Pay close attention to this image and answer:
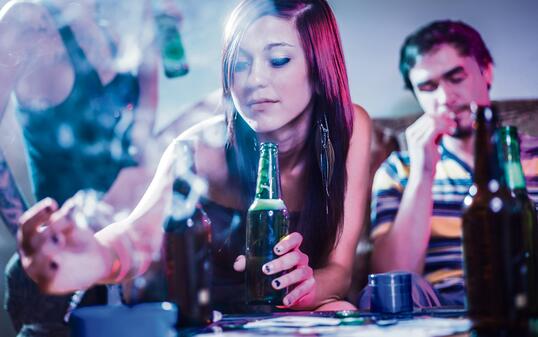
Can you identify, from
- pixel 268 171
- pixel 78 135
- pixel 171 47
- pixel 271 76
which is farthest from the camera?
pixel 171 47

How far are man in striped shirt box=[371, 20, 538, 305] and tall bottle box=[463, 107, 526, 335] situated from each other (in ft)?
3.28

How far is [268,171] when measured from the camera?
1242 millimetres

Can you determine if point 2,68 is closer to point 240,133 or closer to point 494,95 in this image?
point 240,133

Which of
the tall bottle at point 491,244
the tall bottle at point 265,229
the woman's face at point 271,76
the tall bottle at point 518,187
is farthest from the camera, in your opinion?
the woman's face at point 271,76

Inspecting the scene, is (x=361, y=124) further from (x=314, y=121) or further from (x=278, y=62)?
(x=278, y=62)

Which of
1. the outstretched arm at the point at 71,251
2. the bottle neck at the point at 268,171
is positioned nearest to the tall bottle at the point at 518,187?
the bottle neck at the point at 268,171

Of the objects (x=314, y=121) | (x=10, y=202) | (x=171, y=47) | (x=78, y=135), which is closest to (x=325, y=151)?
(x=314, y=121)

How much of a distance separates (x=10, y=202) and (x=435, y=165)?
4.73 ft

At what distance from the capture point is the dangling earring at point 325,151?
1836 mm

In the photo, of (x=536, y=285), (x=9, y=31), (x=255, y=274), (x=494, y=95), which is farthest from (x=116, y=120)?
(x=536, y=285)

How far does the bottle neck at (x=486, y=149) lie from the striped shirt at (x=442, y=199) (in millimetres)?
983

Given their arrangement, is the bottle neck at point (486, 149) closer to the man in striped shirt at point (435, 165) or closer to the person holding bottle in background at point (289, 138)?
the person holding bottle in background at point (289, 138)

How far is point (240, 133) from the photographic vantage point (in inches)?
73.0

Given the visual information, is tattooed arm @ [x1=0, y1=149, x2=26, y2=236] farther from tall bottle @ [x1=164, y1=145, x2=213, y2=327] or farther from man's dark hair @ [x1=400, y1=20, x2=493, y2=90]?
man's dark hair @ [x1=400, y1=20, x2=493, y2=90]
